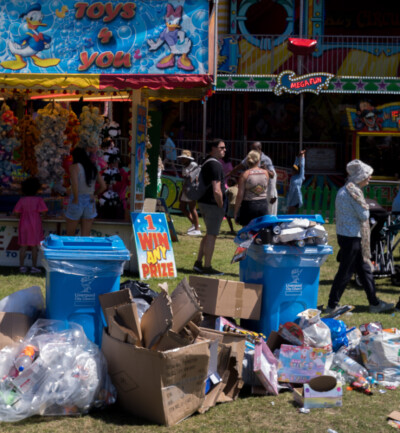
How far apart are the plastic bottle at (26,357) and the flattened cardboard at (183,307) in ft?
3.22

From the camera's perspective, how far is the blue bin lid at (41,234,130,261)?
18.6ft

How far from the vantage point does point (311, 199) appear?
59.2ft

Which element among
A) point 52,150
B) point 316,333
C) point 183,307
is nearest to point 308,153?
point 52,150

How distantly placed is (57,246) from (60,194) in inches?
214

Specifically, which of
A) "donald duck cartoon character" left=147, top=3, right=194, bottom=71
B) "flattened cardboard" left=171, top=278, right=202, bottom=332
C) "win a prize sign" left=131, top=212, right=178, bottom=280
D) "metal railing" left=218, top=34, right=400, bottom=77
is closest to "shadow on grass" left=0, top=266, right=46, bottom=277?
"win a prize sign" left=131, top=212, right=178, bottom=280

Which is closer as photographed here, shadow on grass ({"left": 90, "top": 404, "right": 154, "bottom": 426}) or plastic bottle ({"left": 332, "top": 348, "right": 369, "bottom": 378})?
shadow on grass ({"left": 90, "top": 404, "right": 154, "bottom": 426})

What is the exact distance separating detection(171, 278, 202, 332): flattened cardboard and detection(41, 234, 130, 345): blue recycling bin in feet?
2.28

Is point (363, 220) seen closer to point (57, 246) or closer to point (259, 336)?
point (259, 336)

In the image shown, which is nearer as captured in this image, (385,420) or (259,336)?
(385,420)

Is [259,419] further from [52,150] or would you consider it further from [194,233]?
[194,233]

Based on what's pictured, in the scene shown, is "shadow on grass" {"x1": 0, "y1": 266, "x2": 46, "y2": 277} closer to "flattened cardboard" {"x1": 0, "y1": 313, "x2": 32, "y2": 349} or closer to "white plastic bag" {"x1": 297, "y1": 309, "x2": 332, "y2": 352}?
"flattened cardboard" {"x1": 0, "y1": 313, "x2": 32, "y2": 349}

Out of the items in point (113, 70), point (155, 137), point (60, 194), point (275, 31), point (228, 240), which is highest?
point (275, 31)

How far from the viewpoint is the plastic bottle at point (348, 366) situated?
592cm

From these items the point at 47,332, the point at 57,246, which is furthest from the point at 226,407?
the point at 57,246
